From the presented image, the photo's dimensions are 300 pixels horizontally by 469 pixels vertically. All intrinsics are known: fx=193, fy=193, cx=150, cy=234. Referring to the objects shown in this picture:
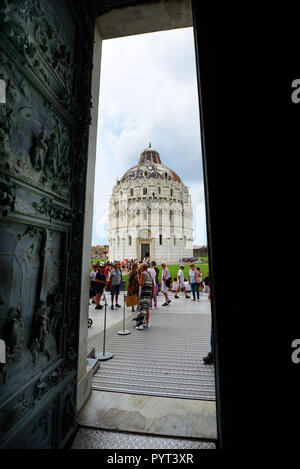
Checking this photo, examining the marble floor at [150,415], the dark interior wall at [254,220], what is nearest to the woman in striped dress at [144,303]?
the marble floor at [150,415]

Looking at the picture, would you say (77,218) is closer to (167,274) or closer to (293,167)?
(293,167)

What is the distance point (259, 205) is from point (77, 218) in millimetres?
2004

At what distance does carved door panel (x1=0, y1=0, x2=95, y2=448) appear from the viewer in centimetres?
144

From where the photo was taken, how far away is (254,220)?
67.0 inches

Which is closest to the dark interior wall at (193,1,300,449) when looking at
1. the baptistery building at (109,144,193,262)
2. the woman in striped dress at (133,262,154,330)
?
the woman in striped dress at (133,262,154,330)

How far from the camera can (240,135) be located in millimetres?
1834

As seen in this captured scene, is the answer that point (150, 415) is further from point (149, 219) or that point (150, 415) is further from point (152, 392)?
point (149, 219)

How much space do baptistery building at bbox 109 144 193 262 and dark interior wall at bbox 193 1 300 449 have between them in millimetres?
42386

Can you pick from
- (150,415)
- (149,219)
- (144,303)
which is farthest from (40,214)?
(149,219)

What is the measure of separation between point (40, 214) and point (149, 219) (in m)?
43.8

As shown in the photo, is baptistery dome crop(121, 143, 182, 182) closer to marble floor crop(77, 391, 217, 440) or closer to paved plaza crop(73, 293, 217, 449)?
paved plaza crop(73, 293, 217, 449)

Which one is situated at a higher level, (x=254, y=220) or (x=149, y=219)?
(x=149, y=219)

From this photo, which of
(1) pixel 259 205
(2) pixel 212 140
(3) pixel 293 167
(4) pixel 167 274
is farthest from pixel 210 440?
(4) pixel 167 274
